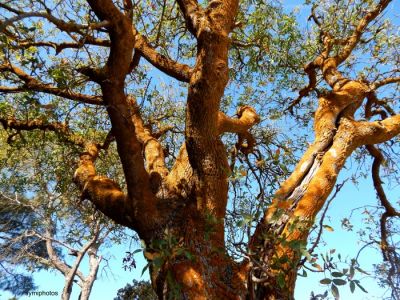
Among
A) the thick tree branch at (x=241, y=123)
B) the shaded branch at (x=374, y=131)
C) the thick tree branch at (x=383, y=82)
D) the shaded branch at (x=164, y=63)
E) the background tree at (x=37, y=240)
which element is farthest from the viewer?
the background tree at (x=37, y=240)

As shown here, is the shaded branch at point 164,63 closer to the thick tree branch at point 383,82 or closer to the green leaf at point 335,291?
the thick tree branch at point 383,82

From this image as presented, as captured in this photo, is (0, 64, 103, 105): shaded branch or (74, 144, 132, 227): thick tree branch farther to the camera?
(0, 64, 103, 105): shaded branch

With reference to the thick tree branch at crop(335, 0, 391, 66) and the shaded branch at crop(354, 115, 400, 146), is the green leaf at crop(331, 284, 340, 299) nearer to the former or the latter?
the shaded branch at crop(354, 115, 400, 146)

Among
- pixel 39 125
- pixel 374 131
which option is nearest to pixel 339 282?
pixel 374 131

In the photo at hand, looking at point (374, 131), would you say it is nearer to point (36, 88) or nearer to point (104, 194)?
point (104, 194)

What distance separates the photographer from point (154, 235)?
4.04 meters

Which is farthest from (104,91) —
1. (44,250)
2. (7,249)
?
(44,250)

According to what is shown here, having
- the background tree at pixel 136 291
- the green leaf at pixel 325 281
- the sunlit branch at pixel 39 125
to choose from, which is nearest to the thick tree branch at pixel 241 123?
the sunlit branch at pixel 39 125

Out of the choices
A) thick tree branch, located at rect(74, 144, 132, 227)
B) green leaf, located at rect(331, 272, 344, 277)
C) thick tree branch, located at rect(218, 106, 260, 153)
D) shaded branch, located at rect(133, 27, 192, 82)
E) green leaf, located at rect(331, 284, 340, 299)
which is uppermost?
shaded branch, located at rect(133, 27, 192, 82)

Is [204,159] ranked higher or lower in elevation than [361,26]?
lower

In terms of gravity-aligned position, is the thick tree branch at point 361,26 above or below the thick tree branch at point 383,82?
above

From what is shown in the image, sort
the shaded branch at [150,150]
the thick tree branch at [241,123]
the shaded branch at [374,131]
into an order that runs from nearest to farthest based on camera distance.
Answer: the shaded branch at [374,131] < the thick tree branch at [241,123] < the shaded branch at [150,150]

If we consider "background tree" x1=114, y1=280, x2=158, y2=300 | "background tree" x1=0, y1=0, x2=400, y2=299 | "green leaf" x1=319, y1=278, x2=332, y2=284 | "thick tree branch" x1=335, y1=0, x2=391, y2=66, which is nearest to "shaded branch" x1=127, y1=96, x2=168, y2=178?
"background tree" x1=0, y1=0, x2=400, y2=299

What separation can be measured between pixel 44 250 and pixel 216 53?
54.9 ft
